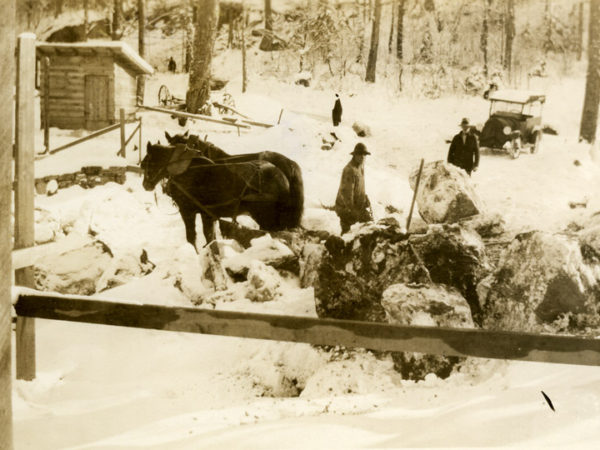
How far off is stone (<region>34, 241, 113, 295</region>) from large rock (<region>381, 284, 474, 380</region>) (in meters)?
1.54

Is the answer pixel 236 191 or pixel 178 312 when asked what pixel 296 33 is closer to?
pixel 236 191

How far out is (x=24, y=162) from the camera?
3061 mm

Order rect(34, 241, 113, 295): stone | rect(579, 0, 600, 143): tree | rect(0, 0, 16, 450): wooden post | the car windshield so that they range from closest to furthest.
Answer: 1. rect(0, 0, 16, 450): wooden post
2. the car windshield
3. rect(579, 0, 600, 143): tree
4. rect(34, 241, 113, 295): stone

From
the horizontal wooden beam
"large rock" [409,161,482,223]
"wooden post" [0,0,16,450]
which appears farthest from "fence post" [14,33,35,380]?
"large rock" [409,161,482,223]

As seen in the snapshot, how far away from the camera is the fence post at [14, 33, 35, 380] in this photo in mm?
3033

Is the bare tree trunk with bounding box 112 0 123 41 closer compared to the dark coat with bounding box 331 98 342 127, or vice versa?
the dark coat with bounding box 331 98 342 127

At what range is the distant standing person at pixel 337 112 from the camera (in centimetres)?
314

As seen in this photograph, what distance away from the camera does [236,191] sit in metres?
3.26

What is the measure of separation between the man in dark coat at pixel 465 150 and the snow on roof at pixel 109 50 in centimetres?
169

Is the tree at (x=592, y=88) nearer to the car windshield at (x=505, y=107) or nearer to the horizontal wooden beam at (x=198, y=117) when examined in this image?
the car windshield at (x=505, y=107)

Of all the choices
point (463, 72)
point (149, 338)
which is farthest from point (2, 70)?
point (463, 72)

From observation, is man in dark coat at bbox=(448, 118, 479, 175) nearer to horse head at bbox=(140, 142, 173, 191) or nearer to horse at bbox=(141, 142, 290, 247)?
horse at bbox=(141, 142, 290, 247)

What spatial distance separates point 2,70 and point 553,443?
2690 millimetres

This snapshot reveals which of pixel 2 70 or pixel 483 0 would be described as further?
pixel 483 0
